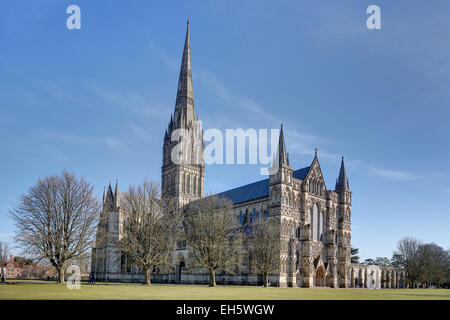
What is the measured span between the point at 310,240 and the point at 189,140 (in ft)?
128

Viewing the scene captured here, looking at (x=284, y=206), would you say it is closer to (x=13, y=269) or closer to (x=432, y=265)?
(x=432, y=265)

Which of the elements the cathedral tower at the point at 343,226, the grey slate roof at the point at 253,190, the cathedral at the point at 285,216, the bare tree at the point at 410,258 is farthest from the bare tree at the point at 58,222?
the bare tree at the point at 410,258

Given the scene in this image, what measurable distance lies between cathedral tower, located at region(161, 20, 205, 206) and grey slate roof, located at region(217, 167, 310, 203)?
38.3 ft

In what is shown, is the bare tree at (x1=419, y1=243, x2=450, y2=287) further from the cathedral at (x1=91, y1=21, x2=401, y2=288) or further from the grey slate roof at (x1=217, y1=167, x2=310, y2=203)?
the grey slate roof at (x1=217, y1=167, x2=310, y2=203)

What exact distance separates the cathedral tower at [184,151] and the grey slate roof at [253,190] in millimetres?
11659

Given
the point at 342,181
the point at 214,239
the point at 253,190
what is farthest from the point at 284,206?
the point at 342,181

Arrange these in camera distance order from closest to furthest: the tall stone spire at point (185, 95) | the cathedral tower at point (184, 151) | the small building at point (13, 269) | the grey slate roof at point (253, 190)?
the grey slate roof at point (253, 190), the cathedral tower at point (184, 151), the tall stone spire at point (185, 95), the small building at point (13, 269)

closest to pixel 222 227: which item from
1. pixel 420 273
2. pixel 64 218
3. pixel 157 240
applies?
pixel 157 240

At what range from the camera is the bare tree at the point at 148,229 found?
54306 mm

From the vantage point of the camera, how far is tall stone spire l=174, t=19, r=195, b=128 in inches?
3676

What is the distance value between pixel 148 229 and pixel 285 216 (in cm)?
2079

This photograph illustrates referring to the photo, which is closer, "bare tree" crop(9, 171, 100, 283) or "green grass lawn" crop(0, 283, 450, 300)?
"green grass lawn" crop(0, 283, 450, 300)

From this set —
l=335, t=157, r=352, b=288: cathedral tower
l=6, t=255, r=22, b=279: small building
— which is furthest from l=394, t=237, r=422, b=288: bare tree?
l=6, t=255, r=22, b=279: small building

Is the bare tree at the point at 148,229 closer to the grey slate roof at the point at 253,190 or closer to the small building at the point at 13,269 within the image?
the grey slate roof at the point at 253,190
